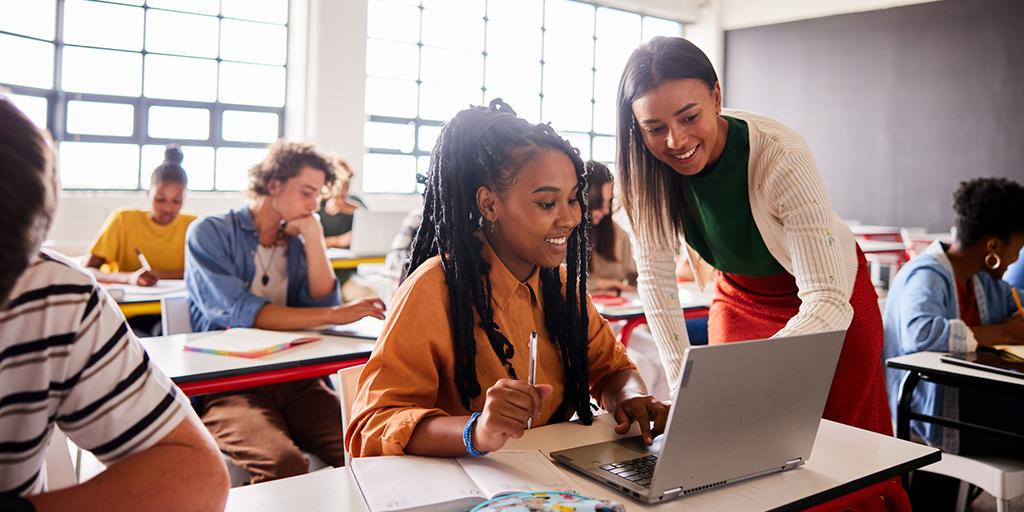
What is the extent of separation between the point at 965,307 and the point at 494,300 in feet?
6.09

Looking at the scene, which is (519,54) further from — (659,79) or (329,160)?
(659,79)

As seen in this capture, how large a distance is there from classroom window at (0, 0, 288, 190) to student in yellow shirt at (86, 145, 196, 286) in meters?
2.04

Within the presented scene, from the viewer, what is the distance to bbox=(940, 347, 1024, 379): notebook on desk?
6.39ft

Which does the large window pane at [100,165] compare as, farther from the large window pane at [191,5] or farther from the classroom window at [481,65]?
the classroom window at [481,65]

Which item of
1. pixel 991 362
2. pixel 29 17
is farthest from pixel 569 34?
pixel 991 362

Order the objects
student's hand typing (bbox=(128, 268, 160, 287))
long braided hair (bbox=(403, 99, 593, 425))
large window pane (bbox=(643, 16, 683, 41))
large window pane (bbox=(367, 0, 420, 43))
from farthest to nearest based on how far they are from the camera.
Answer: large window pane (bbox=(643, 16, 683, 41)), large window pane (bbox=(367, 0, 420, 43)), student's hand typing (bbox=(128, 268, 160, 287)), long braided hair (bbox=(403, 99, 593, 425))

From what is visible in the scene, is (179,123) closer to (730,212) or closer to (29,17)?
(29,17)

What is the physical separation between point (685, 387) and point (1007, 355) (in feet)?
5.51

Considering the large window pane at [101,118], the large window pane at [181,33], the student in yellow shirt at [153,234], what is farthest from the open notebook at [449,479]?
the large window pane at [181,33]

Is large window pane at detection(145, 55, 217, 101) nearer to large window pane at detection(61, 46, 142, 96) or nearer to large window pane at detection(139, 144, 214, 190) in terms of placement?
large window pane at detection(61, 46, 142, 96)

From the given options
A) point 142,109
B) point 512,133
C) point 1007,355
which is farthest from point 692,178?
point 142,109

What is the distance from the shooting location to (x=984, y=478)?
6.79 feet

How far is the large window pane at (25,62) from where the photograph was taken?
233 inches

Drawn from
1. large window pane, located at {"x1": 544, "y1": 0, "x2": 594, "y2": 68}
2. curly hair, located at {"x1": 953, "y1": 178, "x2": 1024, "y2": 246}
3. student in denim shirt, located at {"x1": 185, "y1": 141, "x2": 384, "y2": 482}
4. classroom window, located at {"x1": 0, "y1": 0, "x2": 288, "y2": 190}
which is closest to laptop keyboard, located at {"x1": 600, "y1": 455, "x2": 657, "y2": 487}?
student in denim shirt, located at {"x1": 185, "y1": 141, "x2": 384, "y2": 482}
